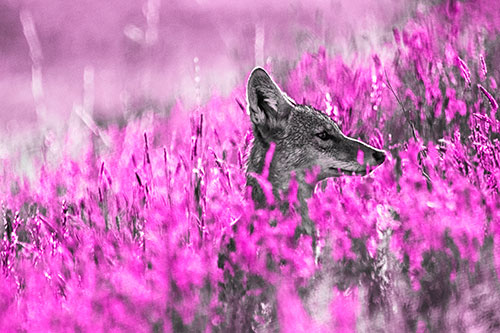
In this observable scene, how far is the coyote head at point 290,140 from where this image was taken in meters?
4.95

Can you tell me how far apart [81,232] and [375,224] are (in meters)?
1.96

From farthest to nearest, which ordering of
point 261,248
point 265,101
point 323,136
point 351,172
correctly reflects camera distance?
point 323,136
point 265,101
point 351,172
point 261,248

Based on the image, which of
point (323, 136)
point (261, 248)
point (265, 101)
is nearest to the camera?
point (261, 248)

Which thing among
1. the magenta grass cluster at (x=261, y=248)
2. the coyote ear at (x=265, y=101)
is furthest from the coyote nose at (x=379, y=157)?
the coyote ear at (x=265, y=101)

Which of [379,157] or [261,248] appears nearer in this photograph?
[261,248]

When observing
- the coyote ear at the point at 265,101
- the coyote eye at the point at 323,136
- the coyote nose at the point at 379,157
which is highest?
the coyote ear at the point at 265,101

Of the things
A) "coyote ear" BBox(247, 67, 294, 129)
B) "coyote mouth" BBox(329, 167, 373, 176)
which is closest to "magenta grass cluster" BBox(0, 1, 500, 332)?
"coyote mouth" BBox(329, 167, 373, 176)

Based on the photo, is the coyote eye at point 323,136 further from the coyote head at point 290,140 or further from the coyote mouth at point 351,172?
the coyote mouth at point 351,172

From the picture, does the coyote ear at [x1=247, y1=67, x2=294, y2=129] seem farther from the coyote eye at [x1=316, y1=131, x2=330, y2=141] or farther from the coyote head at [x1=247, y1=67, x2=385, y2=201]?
the coyote eye at [x1=316, y1=131, x2=330, y2=141]

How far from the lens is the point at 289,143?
521 cm

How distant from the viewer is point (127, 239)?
436 cm

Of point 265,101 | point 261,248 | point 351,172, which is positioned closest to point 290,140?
point 265,101

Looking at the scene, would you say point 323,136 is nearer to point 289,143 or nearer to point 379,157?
point 289,143

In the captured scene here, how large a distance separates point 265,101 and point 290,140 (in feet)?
1.29
